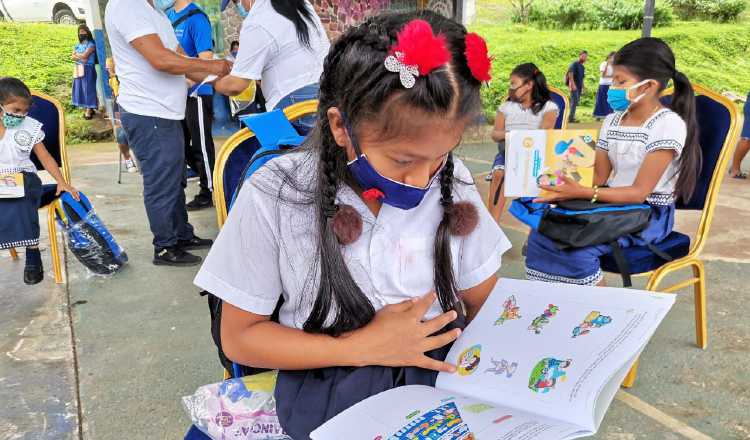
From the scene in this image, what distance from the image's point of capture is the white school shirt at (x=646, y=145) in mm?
1954

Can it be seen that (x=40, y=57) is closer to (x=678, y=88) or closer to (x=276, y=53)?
(x=276, y=53)

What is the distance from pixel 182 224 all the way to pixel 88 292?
2.10 feet

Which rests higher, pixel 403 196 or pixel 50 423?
pixel 403 196

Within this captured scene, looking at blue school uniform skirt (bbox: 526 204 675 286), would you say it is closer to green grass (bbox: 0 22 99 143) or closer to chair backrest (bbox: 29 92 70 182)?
chair backrest (bbox: 29 92 70 182)

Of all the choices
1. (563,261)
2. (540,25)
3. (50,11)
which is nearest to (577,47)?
(540,25)

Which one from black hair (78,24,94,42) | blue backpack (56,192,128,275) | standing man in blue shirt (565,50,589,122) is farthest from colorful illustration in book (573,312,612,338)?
standing man in blue shirt (565,50,589,122)

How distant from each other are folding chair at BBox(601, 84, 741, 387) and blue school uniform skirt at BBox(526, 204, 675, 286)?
5 centimetres

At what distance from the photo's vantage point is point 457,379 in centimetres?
93

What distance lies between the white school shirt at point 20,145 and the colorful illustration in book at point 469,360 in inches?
103

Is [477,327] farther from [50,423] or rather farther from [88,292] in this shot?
[88,292]

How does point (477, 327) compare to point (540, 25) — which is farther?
point (540, 25)

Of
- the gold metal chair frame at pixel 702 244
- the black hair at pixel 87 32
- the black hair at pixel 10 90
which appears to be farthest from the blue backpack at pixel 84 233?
the black hair at pixel 87 32

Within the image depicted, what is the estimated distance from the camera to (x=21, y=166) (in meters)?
2.78

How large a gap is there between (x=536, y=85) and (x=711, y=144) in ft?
5.89
